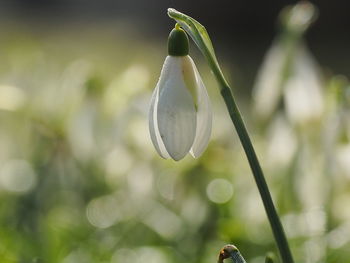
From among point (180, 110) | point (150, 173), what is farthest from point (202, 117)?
point (150, 173)

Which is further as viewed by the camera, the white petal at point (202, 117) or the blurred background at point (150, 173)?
the blurred background at point (150, 173)

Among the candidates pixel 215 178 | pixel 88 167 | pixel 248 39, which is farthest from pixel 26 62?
pixel 248 39

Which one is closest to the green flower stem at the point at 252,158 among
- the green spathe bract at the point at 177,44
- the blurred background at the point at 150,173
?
the green spathe bract at the point at 177,44

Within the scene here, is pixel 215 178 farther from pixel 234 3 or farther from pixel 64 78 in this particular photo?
pixel 234 3

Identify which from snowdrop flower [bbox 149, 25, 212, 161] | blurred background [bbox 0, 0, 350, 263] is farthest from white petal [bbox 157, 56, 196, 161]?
blurred background [bbox 0, 0, 350, 263]

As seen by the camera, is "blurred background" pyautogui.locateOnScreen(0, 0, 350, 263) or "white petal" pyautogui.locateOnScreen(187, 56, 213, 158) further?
"blurred background" pyautogui.locateOnScreen(0, 0, 350, 263)

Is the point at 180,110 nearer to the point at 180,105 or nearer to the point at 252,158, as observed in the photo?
the point at 180,105

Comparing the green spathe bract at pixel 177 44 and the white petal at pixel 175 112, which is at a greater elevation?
the green spathe bract at pixel 177 44

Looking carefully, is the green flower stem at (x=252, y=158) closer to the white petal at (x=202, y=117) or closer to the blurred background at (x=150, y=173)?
the white petal at (x=202, y=117)

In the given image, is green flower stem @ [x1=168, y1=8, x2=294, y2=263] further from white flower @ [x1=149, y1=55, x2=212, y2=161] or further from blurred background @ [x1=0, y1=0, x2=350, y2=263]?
blurred background @ [x1=0, y1=0, x2=350, y2=263]
